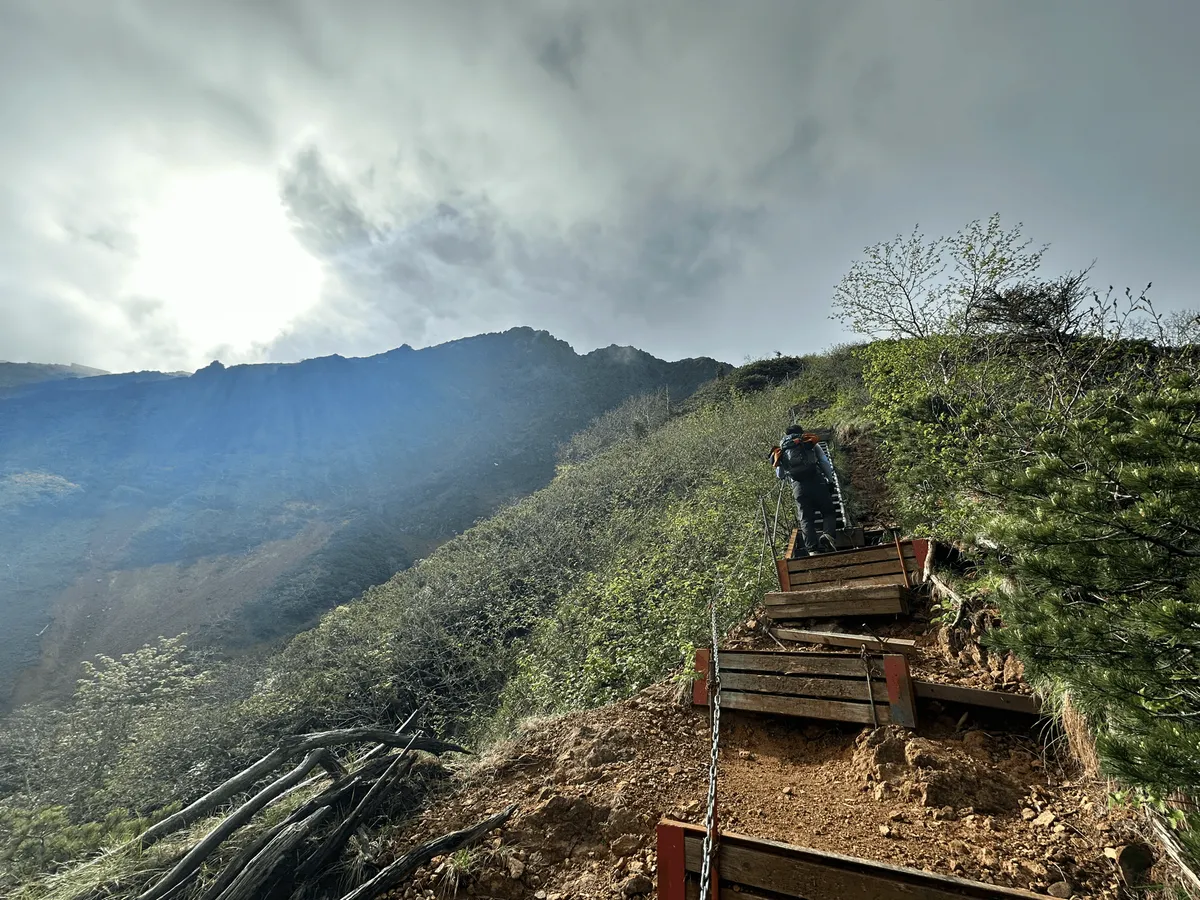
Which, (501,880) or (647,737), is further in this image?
(647,737)

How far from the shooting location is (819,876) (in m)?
1.94

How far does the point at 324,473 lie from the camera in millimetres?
36781

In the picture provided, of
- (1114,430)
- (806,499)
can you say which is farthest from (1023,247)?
(1114,430)

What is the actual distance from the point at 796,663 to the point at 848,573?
2.37 metres

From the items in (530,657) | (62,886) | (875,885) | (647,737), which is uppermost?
(875,885)

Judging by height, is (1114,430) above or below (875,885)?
above

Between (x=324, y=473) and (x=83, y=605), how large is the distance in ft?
48.6

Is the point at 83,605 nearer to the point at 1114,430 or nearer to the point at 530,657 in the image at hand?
the point at 530,657

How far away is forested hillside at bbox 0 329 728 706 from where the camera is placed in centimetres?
2303

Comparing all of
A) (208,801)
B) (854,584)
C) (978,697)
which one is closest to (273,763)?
(208,801)

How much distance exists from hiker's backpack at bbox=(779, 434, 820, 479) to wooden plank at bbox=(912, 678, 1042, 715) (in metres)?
4.23

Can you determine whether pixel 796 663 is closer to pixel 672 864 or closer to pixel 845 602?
pixel 845 602

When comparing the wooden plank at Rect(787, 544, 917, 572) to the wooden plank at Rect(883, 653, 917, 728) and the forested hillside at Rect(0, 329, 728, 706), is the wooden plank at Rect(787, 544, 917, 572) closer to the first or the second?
the wooden plank at Rect(883, 653, 917, 728)

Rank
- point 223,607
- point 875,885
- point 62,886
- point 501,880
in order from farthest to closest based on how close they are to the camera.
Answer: point 223,607 < point 62,886 < point 501,880 < point 875,885
